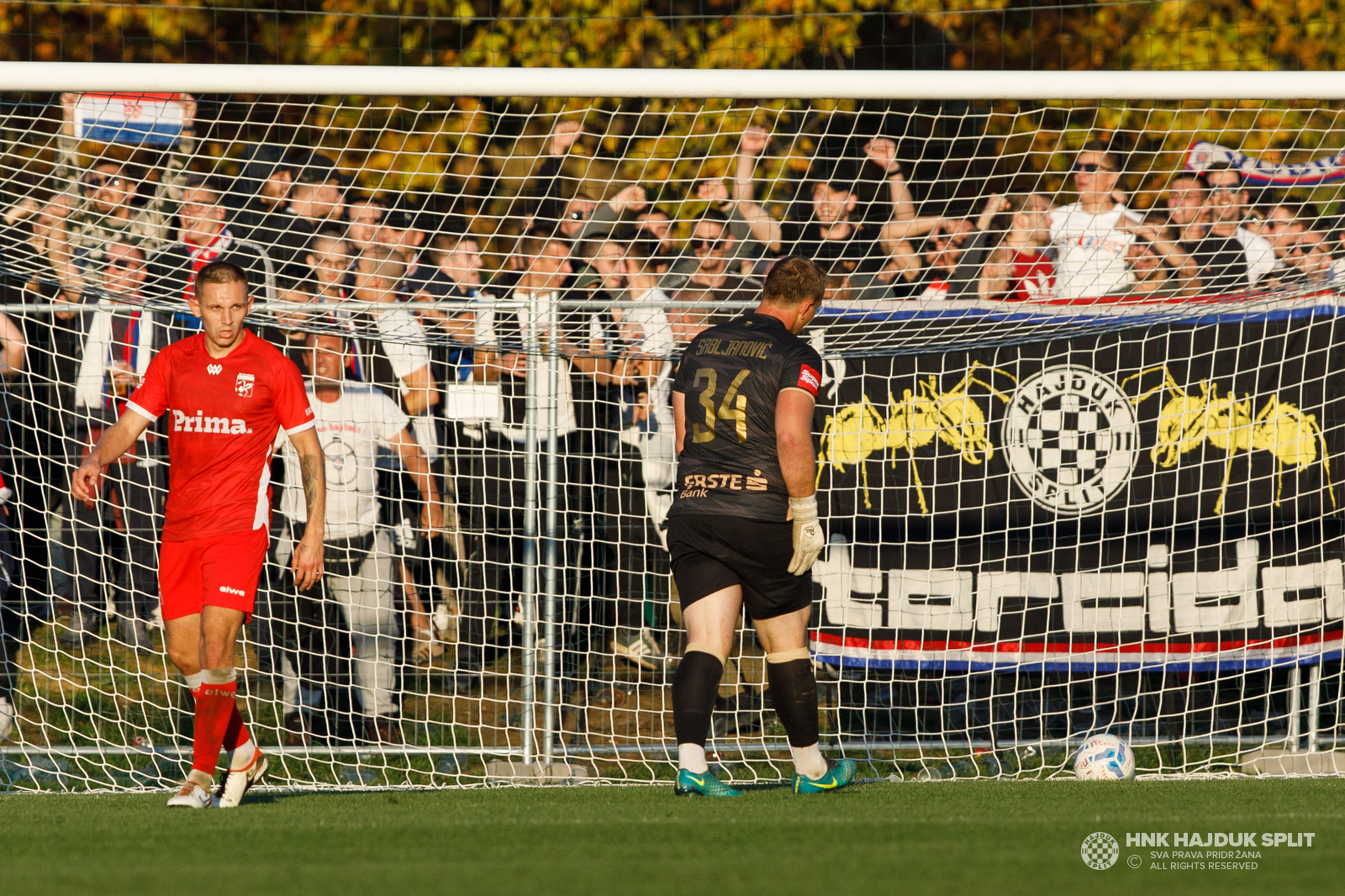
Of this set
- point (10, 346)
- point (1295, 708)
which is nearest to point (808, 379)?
point (1295, 708)

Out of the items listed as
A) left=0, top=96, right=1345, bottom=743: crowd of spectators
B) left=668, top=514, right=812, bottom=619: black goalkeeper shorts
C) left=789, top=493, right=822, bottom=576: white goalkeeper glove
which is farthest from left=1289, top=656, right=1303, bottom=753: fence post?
left=789, top=493, right=822, bottom=576: white goalkeeper glove

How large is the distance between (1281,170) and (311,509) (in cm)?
444

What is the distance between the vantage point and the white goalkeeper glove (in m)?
4.64

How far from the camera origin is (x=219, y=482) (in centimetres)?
476

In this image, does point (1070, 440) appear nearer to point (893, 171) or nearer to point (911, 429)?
point (911, 429)

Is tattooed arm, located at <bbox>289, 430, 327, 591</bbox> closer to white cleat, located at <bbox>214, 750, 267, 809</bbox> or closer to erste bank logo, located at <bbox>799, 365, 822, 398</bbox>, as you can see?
white cleat, located at <bbox>214, 750, 267, 809</bbox>

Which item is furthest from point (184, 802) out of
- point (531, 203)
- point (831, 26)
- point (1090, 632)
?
point (831, 26)

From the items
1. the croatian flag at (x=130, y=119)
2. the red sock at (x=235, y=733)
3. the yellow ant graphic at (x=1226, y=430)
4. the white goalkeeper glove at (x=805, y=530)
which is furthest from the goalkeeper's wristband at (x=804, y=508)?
the croatian flag at (x=130, y=119)

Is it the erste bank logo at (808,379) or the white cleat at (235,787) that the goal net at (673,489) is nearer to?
the white cleat at (235,787)

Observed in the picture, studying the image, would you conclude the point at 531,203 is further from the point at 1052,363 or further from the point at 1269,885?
the point at 1269,885

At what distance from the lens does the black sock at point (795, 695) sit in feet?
15.7

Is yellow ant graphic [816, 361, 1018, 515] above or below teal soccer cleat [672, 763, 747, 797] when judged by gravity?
above

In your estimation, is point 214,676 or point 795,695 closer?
point 214,676

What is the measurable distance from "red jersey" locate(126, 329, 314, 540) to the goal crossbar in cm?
97
